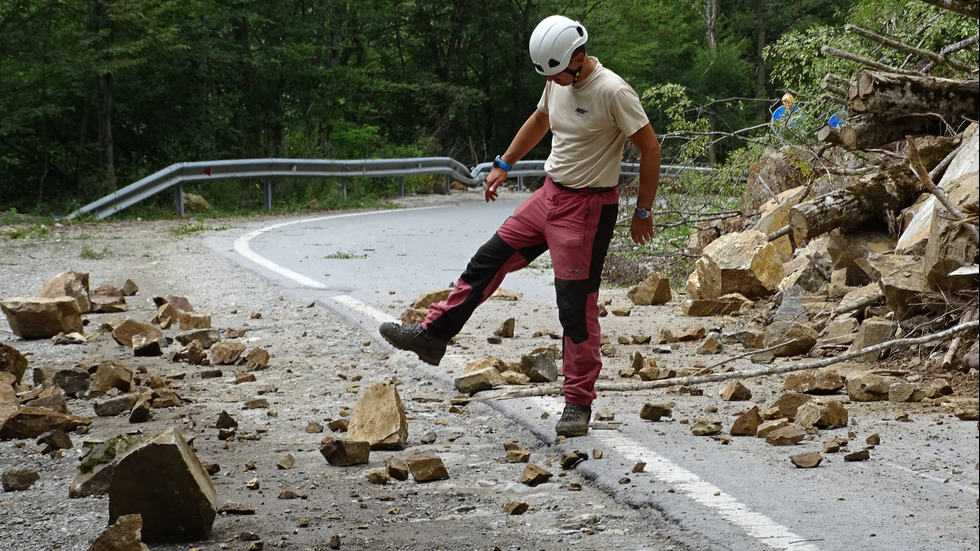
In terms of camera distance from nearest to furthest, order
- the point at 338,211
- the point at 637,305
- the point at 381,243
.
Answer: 1. the point at 637,305
2. the point at 381,243
3. the point at 338,211

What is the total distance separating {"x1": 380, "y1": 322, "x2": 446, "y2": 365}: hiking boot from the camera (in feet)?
16.9

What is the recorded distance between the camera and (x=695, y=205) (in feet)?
35.3

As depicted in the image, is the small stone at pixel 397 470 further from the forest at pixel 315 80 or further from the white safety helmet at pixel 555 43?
the forest at pixel 315 80

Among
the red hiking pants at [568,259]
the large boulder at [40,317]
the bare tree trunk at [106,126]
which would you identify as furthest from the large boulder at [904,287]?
the bare tree trunk at [106,126]

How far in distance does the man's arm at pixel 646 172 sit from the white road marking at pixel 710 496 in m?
1.01

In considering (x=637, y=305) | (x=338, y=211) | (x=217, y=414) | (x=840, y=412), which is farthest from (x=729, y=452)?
(x=338, y=211)

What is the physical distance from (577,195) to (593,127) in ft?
1.06

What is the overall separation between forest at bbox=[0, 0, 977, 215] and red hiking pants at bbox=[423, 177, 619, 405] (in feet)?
14.0

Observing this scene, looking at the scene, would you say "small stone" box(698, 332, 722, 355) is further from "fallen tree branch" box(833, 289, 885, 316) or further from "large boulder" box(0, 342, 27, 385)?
"large boulder" box(0, 342, 27, 385)

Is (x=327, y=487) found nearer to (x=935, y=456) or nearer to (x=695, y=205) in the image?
(x=935, y=456)

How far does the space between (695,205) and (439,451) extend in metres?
6.86

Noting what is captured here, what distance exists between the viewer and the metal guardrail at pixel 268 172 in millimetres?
17203

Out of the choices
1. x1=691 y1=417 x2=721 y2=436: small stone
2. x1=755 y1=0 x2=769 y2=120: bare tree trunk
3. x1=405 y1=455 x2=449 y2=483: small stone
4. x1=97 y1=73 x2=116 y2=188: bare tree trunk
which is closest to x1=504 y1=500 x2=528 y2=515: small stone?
x1=405 y1=455 x2=449 y2=483: small stone

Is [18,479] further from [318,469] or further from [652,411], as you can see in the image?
[652,411]
